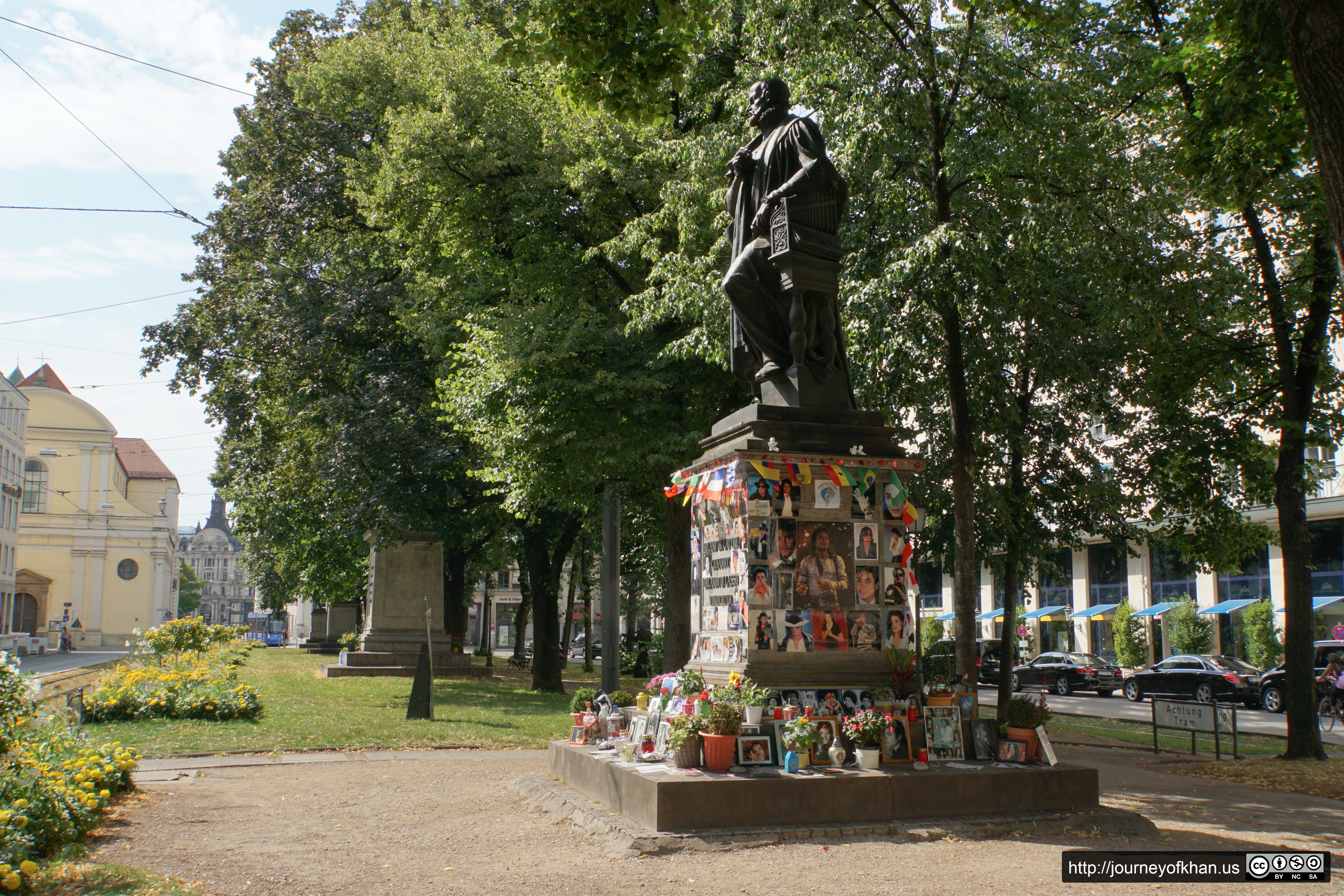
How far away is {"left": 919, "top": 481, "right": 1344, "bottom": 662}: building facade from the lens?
34.5m

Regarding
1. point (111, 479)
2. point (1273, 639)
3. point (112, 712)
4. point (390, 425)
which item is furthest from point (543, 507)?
point (111, 479)

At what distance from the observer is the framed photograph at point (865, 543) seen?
8992mm

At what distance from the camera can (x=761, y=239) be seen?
9.58 meters

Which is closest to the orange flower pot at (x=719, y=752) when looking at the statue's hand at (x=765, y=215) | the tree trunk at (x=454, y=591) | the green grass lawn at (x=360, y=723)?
the statue's hand at (x=765, y=215)

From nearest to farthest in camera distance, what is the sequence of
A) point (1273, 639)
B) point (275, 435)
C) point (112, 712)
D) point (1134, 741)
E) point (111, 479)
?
1. point (112, 712)
2. point (1134, 741)
3. point (275, 435)
4. point (1273, 639)
5. point (111, 479)

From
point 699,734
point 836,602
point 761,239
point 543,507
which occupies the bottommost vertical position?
point 699,734

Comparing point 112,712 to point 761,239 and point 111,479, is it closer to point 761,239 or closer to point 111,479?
point 761,239

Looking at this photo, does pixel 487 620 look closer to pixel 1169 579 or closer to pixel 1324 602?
pixel 1169 579

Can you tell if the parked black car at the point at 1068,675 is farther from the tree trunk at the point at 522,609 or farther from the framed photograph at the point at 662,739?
the framed photograph at the point at 662,739

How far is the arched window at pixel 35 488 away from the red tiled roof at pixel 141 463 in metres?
21.3

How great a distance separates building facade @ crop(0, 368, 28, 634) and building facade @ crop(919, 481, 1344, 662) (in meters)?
47.4

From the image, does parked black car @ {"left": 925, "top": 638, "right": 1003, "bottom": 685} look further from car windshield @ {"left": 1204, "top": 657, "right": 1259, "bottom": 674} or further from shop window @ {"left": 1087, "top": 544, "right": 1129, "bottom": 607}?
car windshield @ {"left": 1204, "top": 657, "right": 1259, "bottom": 674}

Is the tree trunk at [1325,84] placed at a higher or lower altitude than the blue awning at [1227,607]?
higher

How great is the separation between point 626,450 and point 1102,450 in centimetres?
911
